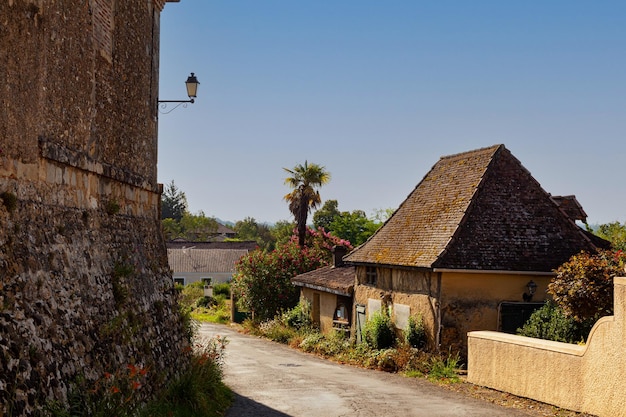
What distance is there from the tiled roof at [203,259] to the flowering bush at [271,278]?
2804 centimetres

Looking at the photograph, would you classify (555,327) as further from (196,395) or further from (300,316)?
(300,316)

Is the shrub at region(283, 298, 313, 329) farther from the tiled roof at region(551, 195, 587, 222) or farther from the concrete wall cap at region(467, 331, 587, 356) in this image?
the concrete wall cap at region(467, 331, 587, 356)

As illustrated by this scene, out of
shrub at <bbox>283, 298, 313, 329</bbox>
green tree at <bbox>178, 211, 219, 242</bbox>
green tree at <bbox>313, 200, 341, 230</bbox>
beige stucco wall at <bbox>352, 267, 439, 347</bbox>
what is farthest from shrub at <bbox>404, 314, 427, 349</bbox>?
green tree at <bbox>178, 211, 219, 242</bbox>

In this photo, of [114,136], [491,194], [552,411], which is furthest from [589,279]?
[114,136]

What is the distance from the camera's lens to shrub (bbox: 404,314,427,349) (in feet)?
69.5

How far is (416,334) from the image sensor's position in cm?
2127

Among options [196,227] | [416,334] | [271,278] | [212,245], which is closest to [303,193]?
[271,278]

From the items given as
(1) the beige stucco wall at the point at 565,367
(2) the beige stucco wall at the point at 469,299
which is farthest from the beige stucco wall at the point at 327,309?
(1) the beige stucco wall at the point at 565,367

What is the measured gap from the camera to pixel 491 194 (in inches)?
880

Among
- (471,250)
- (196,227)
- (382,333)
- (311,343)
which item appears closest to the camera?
(471,250)

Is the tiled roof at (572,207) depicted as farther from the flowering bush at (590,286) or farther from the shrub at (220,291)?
the shrub at (220,291)

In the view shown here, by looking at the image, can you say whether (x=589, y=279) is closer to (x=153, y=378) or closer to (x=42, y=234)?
(x=153, y=378)

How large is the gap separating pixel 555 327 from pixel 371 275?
8.63 m

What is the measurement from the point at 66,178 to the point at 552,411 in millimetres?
10707
